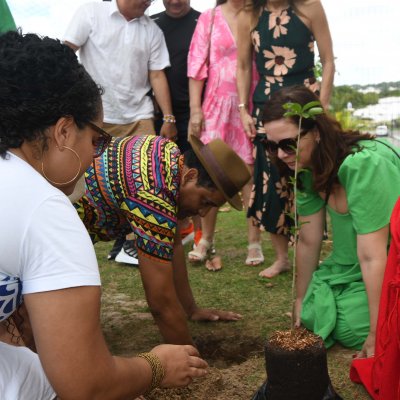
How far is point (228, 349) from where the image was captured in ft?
10.5

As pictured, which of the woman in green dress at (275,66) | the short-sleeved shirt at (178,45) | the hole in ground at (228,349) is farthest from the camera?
the short-sleeved shirt at (178,45)

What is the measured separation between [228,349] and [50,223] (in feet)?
6.31

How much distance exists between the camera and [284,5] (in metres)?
3.92

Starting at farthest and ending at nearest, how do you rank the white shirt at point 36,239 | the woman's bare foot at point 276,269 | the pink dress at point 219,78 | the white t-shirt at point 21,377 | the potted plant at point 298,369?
1. the pink dress at point 219,78
2. the woman's bare foot at point 276,269
3. the potted plant at point 298,369
4. the white t-shirt at point 21,377
5. the white shirt at point 36,239

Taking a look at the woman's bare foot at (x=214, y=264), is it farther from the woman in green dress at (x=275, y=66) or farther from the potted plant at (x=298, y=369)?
the potted plant at (x=298, y=369)

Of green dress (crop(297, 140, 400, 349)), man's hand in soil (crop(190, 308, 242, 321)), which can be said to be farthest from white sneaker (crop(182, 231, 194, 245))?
green dress (crop(297, 140, 400, 349))

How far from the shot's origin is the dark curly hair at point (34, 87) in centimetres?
151

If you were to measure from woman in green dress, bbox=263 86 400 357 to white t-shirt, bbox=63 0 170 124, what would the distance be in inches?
64.5

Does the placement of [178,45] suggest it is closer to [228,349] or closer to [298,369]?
[228,349]

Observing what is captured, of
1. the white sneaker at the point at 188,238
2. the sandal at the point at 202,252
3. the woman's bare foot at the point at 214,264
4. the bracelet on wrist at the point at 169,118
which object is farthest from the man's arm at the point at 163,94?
the white sneaker at the point at 188,238

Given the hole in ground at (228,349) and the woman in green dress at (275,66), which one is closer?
the hole in ground at (228,349)

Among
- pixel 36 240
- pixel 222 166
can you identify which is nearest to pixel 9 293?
pixel 36 240

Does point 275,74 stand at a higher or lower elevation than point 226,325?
higher

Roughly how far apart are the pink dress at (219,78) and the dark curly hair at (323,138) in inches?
57.5
